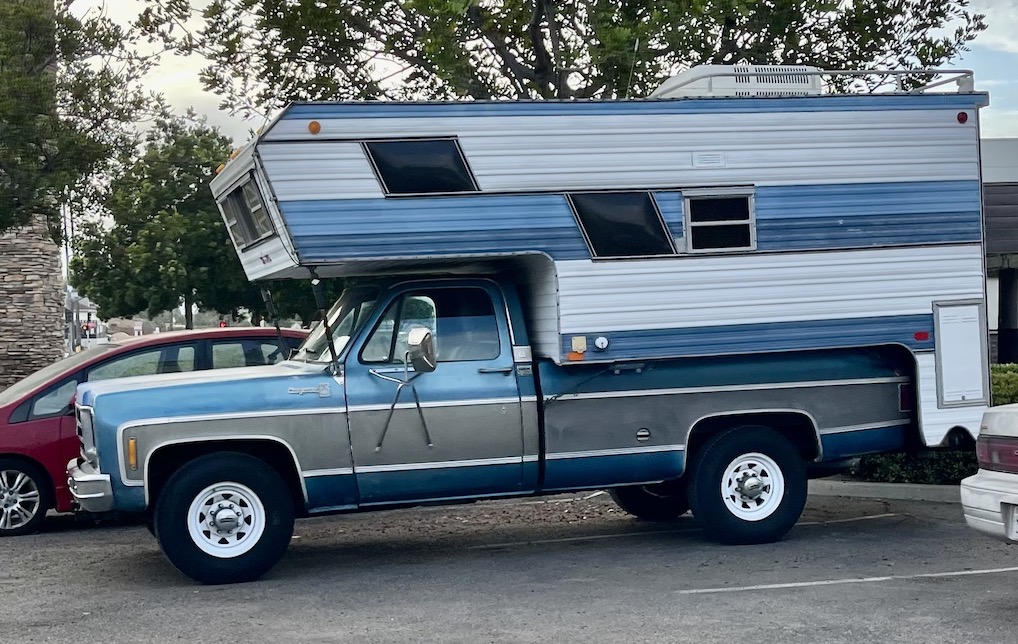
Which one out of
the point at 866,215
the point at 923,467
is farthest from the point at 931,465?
the point at 866,215

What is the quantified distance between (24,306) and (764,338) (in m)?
18.5

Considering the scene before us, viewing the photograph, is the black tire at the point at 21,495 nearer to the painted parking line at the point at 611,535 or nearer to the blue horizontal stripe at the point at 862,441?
the painted parking line at the point at 611,535

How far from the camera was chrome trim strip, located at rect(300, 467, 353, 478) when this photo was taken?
8.62 meters

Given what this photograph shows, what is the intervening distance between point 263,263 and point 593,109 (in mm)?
2618

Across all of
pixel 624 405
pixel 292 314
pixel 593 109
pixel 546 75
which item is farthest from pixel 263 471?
pixel 292 314

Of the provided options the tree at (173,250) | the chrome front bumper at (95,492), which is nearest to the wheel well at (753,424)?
the chrome front bumper at (95,492)

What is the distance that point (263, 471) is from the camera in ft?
28.1

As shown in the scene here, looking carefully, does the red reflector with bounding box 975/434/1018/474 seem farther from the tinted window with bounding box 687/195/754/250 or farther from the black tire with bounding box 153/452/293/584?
the black tire with bounding box 153/452/293/584

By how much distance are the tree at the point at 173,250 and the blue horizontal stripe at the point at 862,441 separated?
14481 mm

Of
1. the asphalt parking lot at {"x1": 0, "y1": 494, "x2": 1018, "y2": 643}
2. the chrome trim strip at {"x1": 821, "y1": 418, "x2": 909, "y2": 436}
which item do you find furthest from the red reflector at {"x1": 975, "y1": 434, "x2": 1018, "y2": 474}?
the chrome trim strip at {"x1": 821, "y1": 418, "x2": 909, "y2": 436}

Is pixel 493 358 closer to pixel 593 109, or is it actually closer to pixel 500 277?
pixel 500 277

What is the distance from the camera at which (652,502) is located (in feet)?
35.8

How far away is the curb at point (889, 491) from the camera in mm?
11328

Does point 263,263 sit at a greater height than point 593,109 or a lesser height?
lesser
